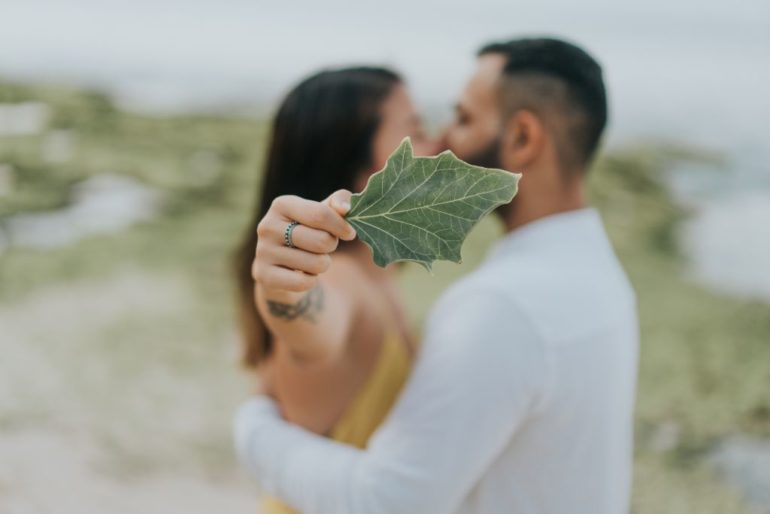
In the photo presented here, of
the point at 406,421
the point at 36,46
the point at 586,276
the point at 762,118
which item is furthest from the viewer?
the point at 36,46

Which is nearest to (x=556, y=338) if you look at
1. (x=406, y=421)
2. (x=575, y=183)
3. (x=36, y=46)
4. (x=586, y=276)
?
(x=586, y=276)

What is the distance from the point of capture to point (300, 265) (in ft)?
3.29

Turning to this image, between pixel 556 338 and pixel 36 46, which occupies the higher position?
pixel 556 338

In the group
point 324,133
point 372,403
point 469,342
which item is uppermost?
point 324,133

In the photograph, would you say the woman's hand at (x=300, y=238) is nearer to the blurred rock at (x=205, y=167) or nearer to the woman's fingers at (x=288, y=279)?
the woman's fingers at (x=288, y=279)

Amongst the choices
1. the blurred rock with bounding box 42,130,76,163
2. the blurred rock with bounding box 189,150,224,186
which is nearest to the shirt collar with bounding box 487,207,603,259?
the blurred rock with bounding box 189,150,224,186

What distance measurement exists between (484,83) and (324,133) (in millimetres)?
395

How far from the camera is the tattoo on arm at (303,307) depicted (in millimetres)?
1284

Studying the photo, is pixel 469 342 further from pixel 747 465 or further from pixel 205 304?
pixel 205 304

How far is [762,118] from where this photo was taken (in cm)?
489

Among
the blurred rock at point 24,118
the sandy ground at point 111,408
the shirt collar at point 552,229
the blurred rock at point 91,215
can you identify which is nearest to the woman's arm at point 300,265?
the shirt collar at point 552,229

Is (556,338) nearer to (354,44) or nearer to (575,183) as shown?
(575,183)

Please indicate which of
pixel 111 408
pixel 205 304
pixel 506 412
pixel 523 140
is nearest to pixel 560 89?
pixel 523 140

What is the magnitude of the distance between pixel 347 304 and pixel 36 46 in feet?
16.5
